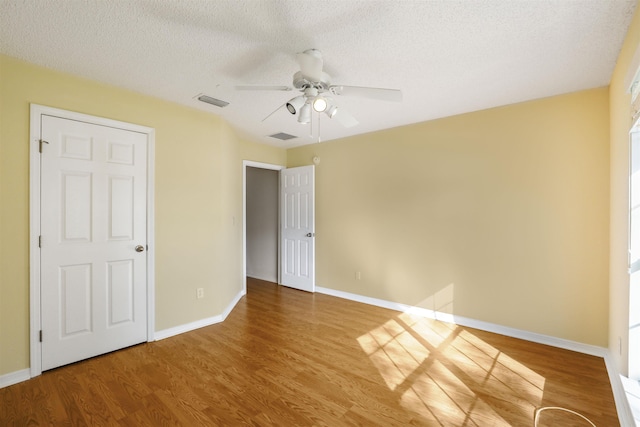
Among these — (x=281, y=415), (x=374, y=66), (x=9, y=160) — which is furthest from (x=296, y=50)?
(x=281, y=415)

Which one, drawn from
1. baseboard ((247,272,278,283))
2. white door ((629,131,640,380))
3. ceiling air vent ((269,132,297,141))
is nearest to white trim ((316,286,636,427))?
white door ((629,131,640,380))

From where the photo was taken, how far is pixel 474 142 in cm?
328

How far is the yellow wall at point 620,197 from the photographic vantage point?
1.87 metres

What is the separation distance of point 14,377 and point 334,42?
11.3 ft

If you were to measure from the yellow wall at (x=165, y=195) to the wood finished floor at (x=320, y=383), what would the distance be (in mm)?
453

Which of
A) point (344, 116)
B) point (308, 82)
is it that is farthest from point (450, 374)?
point (308, 82)

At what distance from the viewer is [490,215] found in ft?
10.5

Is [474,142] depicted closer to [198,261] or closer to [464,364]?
[464,364]

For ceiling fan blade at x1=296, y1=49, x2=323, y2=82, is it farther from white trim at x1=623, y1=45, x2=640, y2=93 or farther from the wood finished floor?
the wood finished floor

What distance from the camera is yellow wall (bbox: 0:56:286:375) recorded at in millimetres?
2170

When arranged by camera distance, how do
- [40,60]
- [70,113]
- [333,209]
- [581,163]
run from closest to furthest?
[40,60], [70,113], [581,163], [333,209]

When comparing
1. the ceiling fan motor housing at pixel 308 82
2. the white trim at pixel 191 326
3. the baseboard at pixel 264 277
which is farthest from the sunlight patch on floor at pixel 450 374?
the baseboard at pixel 264 277

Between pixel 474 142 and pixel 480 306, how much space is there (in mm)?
1872

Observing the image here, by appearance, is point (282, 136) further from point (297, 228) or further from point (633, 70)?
point (633, 70)
